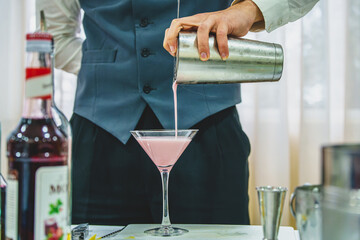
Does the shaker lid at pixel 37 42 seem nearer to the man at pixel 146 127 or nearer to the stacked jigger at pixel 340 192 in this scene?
the stacked jigger at pixel 340 192

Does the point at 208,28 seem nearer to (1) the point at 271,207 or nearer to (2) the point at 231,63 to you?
(2) the point at 231,63

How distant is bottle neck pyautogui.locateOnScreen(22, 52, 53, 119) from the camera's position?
2.18 feet

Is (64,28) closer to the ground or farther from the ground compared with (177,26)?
farther from the ground

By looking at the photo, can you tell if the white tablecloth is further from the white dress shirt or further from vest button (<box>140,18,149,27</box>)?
the white dress shirt

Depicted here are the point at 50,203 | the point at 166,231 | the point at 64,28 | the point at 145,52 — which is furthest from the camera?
the point at 64,28

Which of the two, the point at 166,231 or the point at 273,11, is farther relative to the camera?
the point at 273,11

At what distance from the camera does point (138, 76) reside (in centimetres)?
142

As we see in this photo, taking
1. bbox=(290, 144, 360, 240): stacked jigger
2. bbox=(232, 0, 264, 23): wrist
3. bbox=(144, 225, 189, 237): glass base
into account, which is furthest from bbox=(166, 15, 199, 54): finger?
bbox=(290, 144, 360, 240): stacked jigger

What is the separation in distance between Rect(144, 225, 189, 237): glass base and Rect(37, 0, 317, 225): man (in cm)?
31

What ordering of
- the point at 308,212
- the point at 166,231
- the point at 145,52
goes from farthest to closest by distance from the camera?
the point at 145,52 → the point at 166,231 → the point at 308,212

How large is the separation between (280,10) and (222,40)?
27 cm

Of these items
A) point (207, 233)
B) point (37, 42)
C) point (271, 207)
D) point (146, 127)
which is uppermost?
point (37, 42)

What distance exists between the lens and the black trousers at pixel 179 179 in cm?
141

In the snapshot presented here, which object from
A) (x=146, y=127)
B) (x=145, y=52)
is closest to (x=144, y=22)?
(x=145, y=52)
